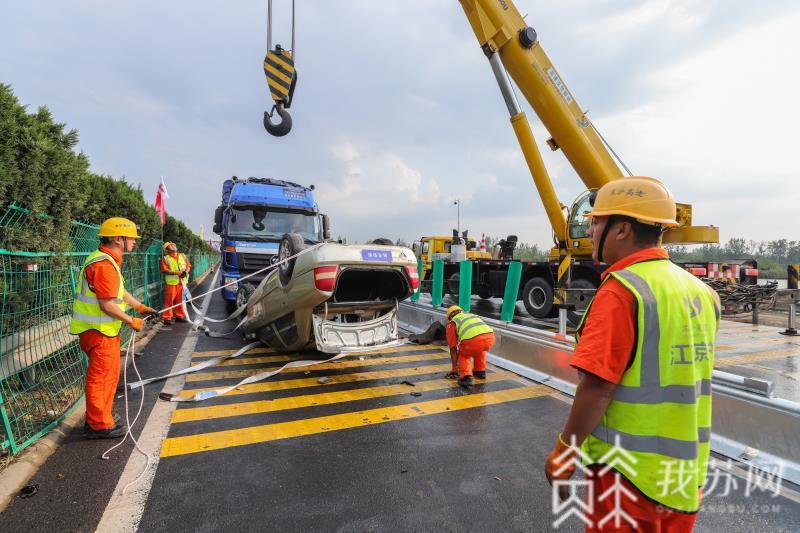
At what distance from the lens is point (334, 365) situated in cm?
577

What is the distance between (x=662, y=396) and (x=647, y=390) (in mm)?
49

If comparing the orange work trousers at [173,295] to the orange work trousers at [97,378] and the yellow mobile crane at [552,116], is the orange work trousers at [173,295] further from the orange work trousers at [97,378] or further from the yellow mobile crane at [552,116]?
the yellow mobile crane at [552,116]

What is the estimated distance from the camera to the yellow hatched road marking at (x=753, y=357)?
598cm

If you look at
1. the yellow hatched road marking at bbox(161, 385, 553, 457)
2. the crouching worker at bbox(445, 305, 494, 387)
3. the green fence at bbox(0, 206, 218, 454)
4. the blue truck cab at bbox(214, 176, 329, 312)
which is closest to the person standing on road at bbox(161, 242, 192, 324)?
the blue truck cab at bbox(214, 176, 329, 312)

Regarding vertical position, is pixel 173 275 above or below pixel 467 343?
above

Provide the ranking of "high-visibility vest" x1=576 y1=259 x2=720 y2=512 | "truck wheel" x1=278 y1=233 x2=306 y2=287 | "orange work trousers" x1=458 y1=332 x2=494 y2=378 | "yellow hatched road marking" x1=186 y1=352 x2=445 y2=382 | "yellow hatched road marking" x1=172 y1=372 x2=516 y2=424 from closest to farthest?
1. "high-visibility vest" x1=576 y1=259 x2=720 y2=512
2. "yellow hatched road marking" x1=172 y1=372 x2=516 y2=424
3. "orange work trousers" x1=458 y1=332 x2=494 y2=378
4. "truck wheel" x1=278 y1=233 x2=306 y2=287
5. "yellow hatched road marking" x1=186 y1=352 x2=445 y2=382

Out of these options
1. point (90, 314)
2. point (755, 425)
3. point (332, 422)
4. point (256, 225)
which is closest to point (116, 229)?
point (90, 314)

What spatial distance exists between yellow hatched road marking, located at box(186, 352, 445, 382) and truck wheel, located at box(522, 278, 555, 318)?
4160 mm

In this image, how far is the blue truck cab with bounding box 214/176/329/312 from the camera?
923 cm

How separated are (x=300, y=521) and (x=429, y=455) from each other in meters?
1.16

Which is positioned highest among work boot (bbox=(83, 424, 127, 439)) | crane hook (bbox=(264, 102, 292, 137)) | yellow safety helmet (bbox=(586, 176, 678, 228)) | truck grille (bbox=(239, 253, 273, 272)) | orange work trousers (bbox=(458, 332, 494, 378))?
crane hook (bbox=(264, 102, 292, 137))

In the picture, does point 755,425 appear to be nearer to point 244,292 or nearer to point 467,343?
point 467,343

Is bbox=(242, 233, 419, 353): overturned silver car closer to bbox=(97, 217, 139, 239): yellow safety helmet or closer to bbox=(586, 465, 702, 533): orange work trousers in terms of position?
bbox=(97, 217, 139, 239): yellow safety helmet

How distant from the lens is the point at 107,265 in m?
3.38
